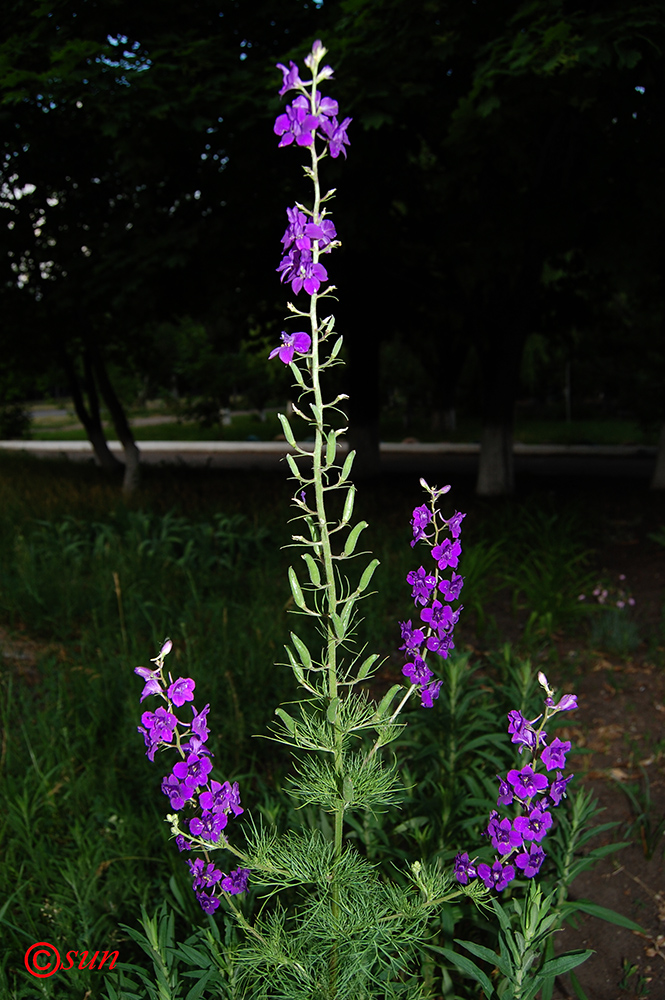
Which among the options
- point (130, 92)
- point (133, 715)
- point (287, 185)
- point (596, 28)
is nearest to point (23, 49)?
point (130, 92)

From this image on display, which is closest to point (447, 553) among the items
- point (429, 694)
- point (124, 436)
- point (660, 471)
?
point (429, 694)

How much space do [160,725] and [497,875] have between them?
0.86 meters

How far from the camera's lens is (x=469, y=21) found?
18.8 ft

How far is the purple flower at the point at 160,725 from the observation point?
1467mm

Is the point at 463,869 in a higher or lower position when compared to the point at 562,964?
higher

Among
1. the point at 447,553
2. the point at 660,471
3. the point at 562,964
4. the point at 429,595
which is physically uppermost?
the point at 447,553

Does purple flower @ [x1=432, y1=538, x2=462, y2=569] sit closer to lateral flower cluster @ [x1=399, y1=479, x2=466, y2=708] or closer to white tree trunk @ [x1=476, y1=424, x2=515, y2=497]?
lateral flower cluster @ [x1=399, y1=479, x2=466, y2=708]

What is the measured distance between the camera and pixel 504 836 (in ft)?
5.38

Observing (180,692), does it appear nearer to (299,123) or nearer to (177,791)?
(177,791)

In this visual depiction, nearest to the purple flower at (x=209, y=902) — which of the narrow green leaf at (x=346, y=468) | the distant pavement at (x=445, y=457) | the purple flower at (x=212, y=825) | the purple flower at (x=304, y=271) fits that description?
the purple flower at (x=212, y=825)

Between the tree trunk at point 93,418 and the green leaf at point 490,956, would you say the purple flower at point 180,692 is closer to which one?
the green leaf at point 490,956

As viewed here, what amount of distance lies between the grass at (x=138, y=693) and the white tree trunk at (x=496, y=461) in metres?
1.36

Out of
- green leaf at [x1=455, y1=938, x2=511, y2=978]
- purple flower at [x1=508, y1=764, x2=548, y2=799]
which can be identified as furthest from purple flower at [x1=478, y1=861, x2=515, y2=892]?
purple flower at [x1=508, y1=764, x2=548, y2=799]

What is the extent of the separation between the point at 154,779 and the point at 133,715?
0.43 meters
